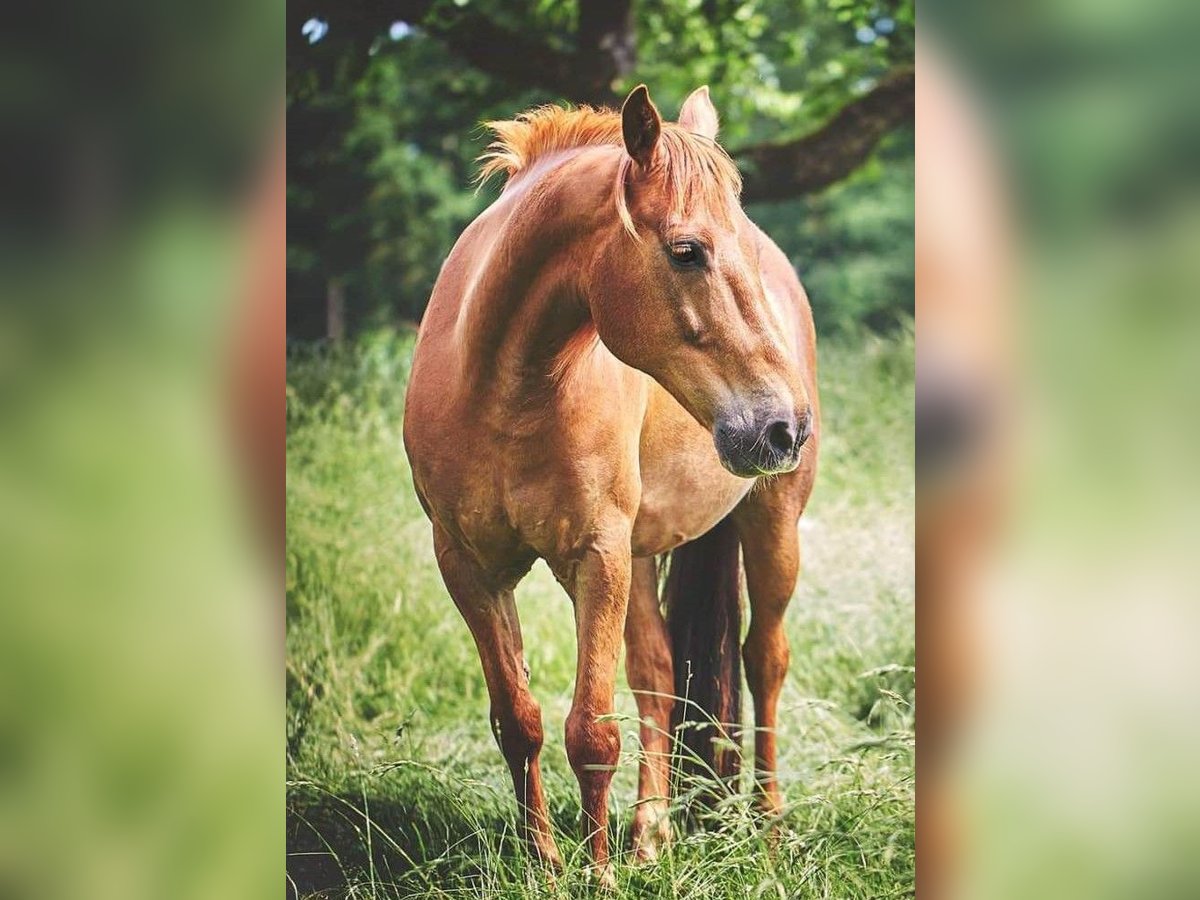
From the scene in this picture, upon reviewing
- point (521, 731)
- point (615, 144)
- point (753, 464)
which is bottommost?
A: point (521, 731)

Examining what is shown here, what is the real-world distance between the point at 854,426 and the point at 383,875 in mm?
1507

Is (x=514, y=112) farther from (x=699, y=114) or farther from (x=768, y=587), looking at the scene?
(x=768, y=587)

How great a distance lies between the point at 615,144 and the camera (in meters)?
2.48

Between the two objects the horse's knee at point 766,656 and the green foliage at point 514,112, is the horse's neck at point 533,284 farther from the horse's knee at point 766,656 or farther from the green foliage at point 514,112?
the horse's knee at point 766,656

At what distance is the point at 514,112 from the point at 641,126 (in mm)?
609

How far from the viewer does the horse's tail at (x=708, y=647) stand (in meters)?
2.74

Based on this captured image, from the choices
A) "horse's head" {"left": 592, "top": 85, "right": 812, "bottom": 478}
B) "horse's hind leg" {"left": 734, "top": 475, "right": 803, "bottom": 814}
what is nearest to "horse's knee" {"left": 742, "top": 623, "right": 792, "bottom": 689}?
"horse's hind leg" {"left": 734, "top": 475, "right": 803, "bottom": 814}

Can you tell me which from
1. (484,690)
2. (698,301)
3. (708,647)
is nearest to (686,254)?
(698,301)

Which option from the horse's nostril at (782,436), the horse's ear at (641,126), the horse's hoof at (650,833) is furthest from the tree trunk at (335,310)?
the horse's hoof at (650,833)

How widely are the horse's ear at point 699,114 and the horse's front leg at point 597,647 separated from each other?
0.87m
